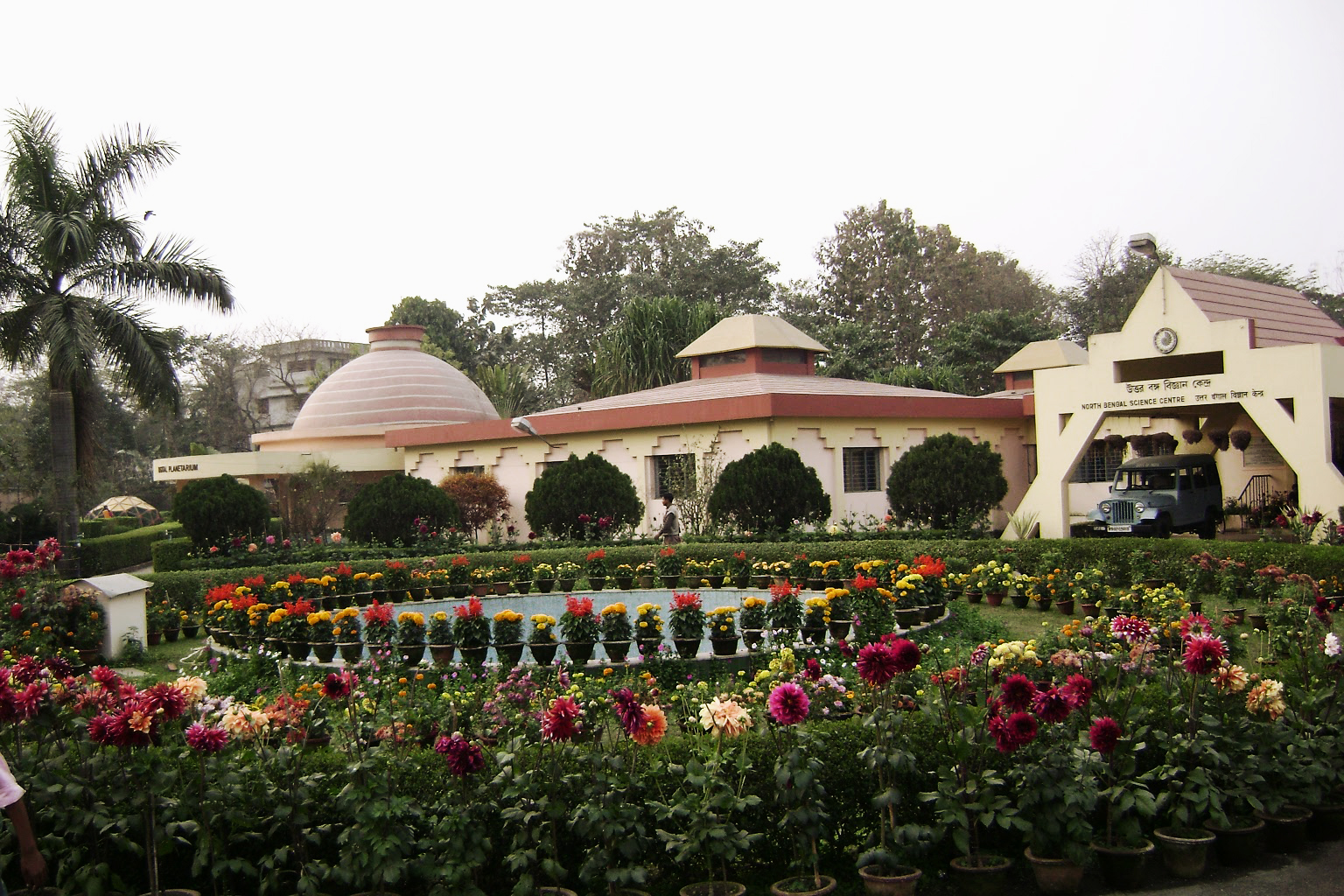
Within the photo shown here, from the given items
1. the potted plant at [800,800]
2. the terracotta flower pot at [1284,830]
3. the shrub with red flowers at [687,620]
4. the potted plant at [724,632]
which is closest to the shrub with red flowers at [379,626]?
the shrub with red flowers at [687,620]

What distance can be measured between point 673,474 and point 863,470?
393 cm

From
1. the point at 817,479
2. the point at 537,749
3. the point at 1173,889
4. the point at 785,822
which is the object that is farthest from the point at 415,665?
the point at 817,479

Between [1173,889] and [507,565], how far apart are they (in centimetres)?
1264

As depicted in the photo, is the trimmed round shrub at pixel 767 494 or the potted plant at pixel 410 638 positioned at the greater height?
the trimmed round shrub at pixel 767 494

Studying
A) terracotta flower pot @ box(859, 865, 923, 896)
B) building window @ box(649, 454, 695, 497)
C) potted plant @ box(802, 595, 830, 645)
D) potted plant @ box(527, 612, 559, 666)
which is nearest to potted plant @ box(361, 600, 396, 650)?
potted plant @ box(527, 612, 559, 666)

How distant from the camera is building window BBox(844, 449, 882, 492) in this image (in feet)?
71.2

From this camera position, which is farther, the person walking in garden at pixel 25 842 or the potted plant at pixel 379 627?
the potted plant at pixel 379 627

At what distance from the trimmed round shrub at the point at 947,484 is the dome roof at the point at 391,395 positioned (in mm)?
16307

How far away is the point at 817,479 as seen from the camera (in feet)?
63.7

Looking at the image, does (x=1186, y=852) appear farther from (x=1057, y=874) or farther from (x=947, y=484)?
(x=947, y=484)

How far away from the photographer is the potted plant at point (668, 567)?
15.0 metres

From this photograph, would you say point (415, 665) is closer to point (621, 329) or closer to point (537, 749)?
point (537, 749)

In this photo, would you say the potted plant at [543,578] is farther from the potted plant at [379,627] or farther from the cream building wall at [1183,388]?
the cream building wall at [1183,388]

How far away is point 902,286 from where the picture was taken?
149 feet
